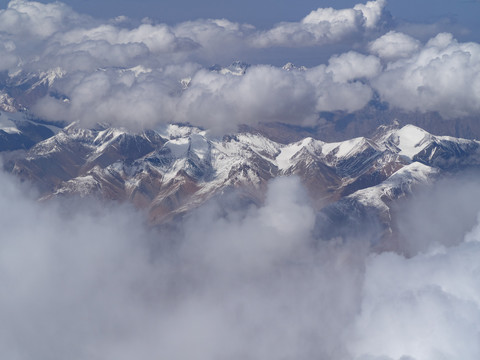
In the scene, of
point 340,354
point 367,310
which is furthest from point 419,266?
point 340,354

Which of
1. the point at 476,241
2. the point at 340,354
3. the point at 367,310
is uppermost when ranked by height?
the point at 476,241

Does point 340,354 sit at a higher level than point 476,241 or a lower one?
lower

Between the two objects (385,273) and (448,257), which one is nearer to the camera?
(448,257)

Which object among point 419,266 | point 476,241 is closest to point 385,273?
point 419,266

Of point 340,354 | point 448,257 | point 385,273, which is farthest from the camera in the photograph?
point 340,354

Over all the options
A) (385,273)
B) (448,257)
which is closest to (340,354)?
(385,273)

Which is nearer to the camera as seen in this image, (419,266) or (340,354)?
(419,266)

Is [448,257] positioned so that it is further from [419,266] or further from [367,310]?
[367,310]

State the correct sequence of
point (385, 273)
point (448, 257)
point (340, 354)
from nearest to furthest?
point (448, 257) < point (385, 273) < point (340, 354)

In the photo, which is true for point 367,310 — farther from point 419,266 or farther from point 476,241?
point 476,241
